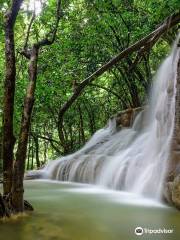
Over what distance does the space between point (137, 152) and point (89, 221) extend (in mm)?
8792

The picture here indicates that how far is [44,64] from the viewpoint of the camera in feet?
69.1

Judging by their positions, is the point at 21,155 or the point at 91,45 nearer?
the point at 21,155

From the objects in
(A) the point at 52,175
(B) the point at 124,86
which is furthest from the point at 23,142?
(B) the point at 124,86

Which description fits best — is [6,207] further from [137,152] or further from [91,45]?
[91,45]

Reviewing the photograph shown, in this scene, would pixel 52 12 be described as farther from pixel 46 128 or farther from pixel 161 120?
pixel 46 128

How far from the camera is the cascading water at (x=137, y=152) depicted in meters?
12.1

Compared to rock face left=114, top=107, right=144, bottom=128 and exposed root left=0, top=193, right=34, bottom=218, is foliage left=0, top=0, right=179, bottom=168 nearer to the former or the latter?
rock face left=114, top=107, right=144, bottom=128

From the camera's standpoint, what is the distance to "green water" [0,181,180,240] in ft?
21.0

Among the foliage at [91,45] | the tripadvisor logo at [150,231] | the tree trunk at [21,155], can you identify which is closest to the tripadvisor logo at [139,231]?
the tripadvisor logo at [150,231]

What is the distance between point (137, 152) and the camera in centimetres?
1612

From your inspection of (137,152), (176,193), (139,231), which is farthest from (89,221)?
(137,152)

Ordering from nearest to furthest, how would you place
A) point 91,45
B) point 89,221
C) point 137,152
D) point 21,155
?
point 89,221
point 21,155
point 137,152
point 91,45

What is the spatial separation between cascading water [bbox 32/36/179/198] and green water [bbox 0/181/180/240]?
6.17 feet

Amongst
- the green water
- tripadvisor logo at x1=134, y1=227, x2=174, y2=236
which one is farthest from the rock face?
tripadvisor logo at x1=134, y1=227, x2=174, y2=236
